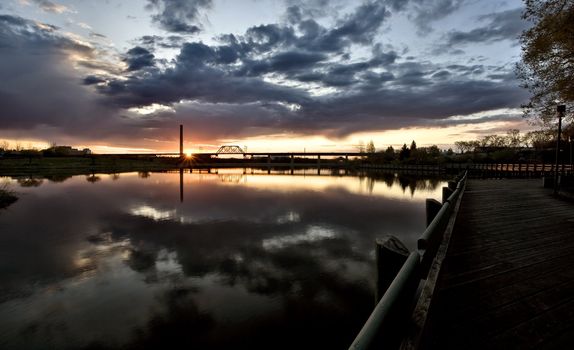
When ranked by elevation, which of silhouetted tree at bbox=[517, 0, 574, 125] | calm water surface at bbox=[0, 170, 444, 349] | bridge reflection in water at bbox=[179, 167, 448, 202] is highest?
silhouetted tree at bbox=[517, 0, 574, 125]

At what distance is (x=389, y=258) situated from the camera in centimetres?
372

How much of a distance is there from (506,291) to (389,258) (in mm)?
2557

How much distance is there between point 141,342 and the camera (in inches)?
249

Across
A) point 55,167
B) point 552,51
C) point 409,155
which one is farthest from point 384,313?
point 409,155

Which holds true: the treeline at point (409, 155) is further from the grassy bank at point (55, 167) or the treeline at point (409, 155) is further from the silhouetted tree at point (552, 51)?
the silhouetted tree at point (552, 51)

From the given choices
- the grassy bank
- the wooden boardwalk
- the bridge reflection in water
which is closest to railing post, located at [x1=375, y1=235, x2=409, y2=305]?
the wooden boardwalk

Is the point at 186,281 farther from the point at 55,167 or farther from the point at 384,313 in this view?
the point at 55,167

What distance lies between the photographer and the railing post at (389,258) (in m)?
3.65

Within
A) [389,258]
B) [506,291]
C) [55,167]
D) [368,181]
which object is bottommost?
[368,181]

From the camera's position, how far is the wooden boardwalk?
3.52m

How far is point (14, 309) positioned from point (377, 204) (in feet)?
79.0

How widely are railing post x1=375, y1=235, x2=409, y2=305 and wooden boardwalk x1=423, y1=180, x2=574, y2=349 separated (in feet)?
2.41

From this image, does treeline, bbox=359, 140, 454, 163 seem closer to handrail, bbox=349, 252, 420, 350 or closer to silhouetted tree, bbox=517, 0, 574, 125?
silhouetted tree, bbox=517, 0, 574, 125

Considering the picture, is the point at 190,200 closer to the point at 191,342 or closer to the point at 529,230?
the point at 191,342
